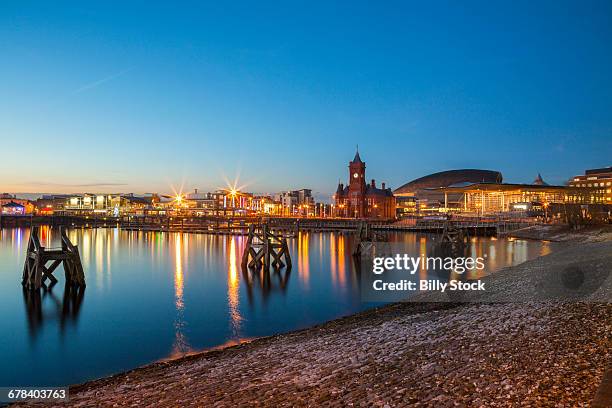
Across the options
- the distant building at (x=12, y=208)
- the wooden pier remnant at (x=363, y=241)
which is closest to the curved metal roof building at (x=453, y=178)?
the wooden pier remnant at (x=363, y=241)

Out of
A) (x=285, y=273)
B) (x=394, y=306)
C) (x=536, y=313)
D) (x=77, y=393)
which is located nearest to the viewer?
(x=77, y=393)

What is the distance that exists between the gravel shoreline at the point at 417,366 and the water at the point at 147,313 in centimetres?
244

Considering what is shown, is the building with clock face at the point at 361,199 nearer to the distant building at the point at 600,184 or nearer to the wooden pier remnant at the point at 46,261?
the distant building at the point at 600,184

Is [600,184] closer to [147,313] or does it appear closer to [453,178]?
[453,178]

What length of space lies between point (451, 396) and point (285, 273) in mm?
22850

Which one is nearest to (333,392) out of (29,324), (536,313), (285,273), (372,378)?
(372,378)

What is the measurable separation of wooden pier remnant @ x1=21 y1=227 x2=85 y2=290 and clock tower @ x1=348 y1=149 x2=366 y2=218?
8681cm

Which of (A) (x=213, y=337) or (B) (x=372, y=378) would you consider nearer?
(B) (x=372, y=378)

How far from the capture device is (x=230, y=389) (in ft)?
26.2

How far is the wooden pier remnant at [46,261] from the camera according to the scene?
21.6 m

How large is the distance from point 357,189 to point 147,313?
3638 inches

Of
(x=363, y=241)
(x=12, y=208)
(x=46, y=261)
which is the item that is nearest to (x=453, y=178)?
(x=363, y=241)

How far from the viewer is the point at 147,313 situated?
18.8 metres

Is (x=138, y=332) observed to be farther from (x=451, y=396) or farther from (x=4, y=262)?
(x=4, y=262)
